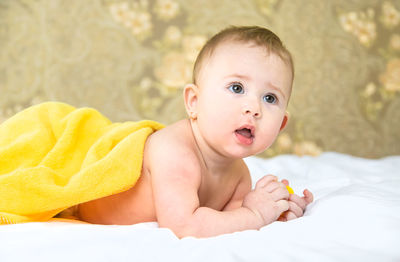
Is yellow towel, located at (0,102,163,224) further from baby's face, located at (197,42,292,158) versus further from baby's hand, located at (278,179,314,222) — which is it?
baby's hand, located at (278,179,314,222)

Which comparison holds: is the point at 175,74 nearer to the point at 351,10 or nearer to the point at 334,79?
the point at 334,79

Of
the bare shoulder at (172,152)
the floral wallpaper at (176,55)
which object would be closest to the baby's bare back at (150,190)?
the bare shoulder at (172,152)

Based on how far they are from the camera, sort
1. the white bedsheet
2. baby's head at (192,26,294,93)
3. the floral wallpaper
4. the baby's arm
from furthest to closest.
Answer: the floral wallpaper → baby's head at (192,26,294,93) → the baby's arm → the white bedsheet

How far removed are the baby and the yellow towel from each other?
6 cm

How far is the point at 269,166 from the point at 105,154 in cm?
78

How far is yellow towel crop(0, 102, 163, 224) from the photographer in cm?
76

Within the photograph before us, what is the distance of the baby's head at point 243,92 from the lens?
79cm

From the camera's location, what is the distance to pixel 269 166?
1.49m

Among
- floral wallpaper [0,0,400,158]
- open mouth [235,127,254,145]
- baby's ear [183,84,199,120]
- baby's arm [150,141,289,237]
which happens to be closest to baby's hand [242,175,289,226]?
baby's arm [150,141,289,237]

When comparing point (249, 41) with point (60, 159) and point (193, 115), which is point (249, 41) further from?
point (60, 159)

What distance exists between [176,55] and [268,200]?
143 cm

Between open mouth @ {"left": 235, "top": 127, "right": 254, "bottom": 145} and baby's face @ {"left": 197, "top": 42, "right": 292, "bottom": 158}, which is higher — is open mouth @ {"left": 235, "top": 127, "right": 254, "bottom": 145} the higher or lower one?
the lower one

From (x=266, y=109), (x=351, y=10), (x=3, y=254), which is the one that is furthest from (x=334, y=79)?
(x=3, y=254)

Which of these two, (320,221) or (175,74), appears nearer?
(320,221)
